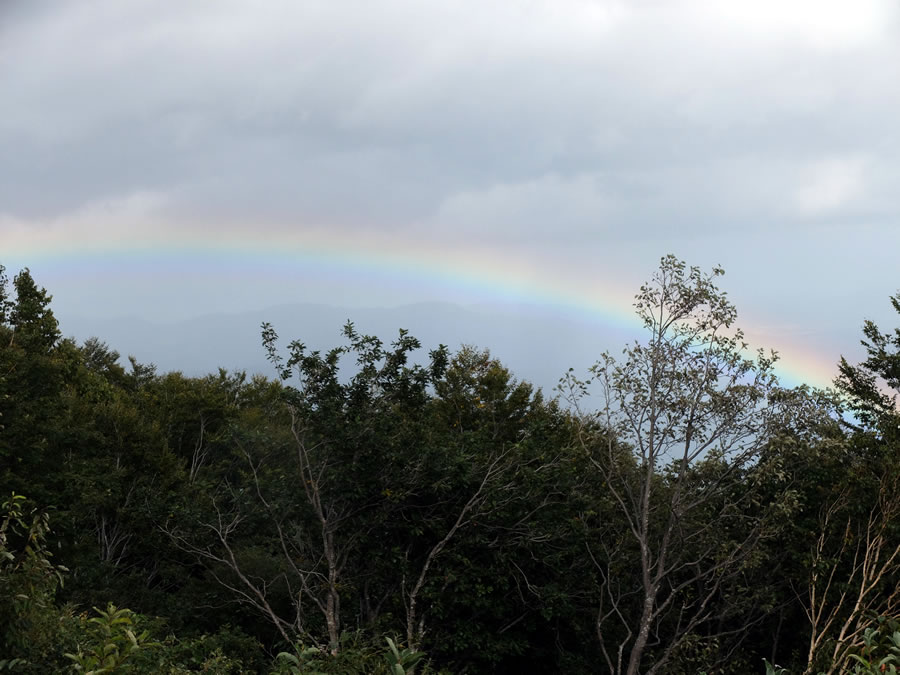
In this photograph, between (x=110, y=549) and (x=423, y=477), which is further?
(x=110, y=549)

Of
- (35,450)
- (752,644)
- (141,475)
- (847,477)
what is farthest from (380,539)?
(141,475)

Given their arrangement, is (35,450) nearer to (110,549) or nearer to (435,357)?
(110,549)

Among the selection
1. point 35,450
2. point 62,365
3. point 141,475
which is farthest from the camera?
point 141,475

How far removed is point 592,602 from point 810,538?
595 centimetres

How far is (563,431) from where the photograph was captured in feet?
97.2

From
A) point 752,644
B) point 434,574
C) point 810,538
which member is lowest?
point 752,644

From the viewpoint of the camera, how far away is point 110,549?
31.2 meters

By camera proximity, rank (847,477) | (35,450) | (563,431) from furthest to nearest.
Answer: (563,431), (35,450), (847,477)

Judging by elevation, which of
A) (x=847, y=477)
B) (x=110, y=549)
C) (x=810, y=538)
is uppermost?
(x=847, y=477)

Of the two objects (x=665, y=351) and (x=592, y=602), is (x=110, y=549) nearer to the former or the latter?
(x=592, y=602)

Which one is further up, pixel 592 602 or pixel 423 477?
pixel 423 477

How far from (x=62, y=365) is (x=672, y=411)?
68.1 ft

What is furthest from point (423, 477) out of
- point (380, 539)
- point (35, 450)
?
point (35, 450)

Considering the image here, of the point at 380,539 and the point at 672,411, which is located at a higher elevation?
the point at 672,411
